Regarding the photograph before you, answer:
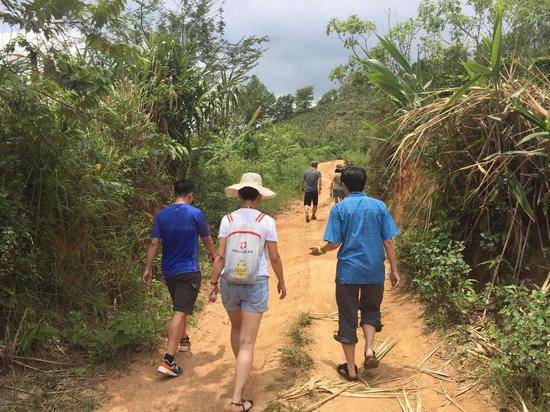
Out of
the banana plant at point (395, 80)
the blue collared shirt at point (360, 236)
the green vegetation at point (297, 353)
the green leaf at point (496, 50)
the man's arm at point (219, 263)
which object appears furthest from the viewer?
the banana plant at point (395, 80)

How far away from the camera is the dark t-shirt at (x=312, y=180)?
11312mm

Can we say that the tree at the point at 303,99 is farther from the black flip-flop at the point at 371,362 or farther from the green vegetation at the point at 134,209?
the black flip-flop at the point at 371,362

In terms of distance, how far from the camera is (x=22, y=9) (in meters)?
3.40

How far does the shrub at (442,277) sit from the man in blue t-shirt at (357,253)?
3.14 feet

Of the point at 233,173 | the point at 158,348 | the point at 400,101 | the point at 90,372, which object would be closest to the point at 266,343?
the point at 158,348

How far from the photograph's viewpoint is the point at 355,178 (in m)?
3.72

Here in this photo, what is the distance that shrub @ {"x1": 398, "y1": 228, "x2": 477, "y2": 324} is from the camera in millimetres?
4266

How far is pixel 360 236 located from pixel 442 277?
1372mm

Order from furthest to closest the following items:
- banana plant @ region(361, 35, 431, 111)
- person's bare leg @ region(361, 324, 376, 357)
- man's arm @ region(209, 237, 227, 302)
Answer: banana plant @ region(361, 35, 431, 111) < person's bare leg @ region(361, 324, 376, 357) < man's arm @ region(209, 237, 227, 302)

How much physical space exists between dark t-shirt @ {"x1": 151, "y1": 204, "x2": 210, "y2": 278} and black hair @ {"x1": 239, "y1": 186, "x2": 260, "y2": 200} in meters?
0.85

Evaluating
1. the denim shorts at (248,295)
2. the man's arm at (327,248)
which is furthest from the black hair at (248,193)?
the man's arm at (327,248)

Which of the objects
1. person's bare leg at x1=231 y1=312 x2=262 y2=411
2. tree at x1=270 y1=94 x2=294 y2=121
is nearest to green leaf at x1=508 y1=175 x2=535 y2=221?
person's bare leg at x1=231 y1=312 x2=262 y2=411

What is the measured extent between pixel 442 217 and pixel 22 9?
4316 mm

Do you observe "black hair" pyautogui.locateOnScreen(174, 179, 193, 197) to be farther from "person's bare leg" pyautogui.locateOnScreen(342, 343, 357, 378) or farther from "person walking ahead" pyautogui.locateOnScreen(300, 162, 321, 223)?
"person walking ahead" pyautogui.locateOnScreen(300, 162, 321, 223)
